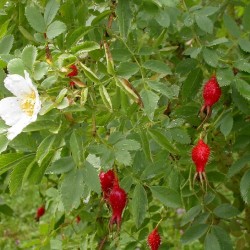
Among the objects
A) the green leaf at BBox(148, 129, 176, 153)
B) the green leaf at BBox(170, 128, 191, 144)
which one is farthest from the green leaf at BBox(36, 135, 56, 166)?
the green leaf at BBox(170, 128, 191, 144)

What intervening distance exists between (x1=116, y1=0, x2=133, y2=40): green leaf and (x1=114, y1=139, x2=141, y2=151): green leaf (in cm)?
22

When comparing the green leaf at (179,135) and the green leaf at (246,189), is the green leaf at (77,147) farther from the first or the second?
the green leaf at (246,189)

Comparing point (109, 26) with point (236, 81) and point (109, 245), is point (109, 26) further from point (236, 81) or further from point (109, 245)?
point (109, 245)

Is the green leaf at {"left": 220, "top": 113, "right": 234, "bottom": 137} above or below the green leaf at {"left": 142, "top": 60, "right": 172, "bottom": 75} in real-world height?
below

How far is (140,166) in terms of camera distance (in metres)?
1.25

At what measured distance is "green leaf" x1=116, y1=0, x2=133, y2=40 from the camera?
1.12 m

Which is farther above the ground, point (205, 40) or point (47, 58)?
point (47, 58)

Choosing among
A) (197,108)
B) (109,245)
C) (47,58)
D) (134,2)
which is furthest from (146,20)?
(109,245)

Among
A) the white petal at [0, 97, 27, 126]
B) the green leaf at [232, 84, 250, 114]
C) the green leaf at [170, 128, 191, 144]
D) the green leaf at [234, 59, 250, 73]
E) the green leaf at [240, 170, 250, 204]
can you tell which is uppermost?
the white petal at [0, 97, 27, 126]

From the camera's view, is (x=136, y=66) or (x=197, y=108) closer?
(x=136, y=66)

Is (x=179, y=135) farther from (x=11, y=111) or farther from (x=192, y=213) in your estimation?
(x=11, y=111)

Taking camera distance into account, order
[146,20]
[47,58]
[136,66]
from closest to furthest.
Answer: [47,58], [136,66], [146,20]

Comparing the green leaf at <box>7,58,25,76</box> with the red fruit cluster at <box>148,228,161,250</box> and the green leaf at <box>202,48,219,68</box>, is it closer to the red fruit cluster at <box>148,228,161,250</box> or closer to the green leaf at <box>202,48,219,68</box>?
the green leaf at <box>202,48,219,68</box>

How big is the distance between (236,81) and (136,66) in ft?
0.75
